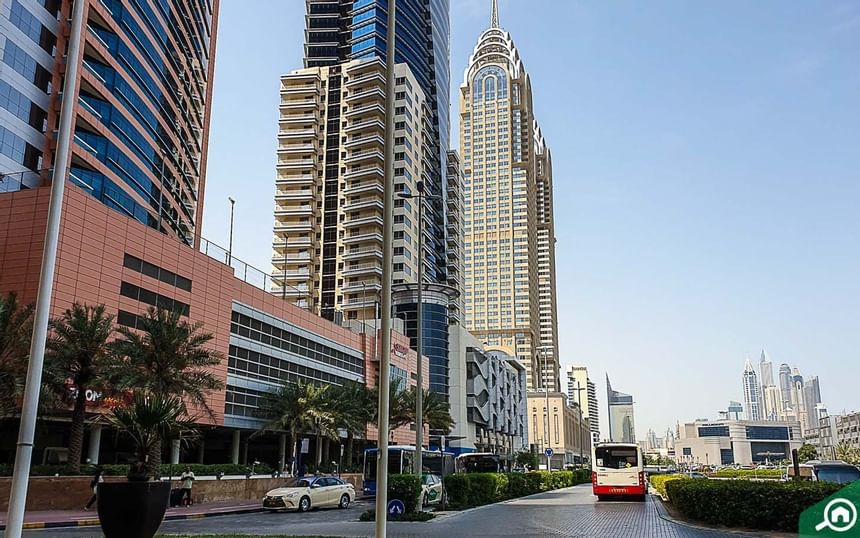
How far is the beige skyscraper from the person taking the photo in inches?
3910

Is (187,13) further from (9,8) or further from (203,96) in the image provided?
(9,8)

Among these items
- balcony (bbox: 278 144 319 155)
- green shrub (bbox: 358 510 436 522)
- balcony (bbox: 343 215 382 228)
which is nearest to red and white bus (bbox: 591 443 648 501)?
green shrub (bbox: 358 510 436 522)

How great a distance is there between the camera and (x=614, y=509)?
27594 mm

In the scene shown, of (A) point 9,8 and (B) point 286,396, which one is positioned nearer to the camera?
(A) point 9,8

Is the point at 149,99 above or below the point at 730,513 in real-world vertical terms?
above

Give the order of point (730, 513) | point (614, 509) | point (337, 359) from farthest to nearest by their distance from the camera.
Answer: point (337, 359) < point (614, 509) < point (730, 513)

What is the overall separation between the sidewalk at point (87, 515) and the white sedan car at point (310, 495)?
5.85 ft

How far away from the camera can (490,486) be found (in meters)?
31.5

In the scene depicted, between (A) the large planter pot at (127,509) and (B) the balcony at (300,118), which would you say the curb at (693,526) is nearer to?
(A) the large planter pot at (127,509)

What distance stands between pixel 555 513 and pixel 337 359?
42509mm

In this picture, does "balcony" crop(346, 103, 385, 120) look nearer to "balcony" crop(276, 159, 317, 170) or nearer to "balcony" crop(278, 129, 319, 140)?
"balcony" crop(278, 129, 319, 140)

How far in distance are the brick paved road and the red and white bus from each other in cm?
567

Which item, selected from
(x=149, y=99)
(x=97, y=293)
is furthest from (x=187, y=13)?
(x=97, y=293)

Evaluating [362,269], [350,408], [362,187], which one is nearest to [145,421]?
[350,408]
